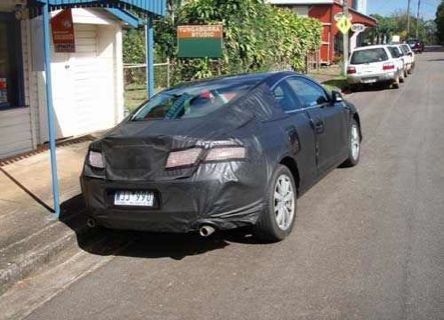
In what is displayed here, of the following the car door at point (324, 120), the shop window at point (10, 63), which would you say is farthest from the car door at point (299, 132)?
the shop window at point (10, 63)

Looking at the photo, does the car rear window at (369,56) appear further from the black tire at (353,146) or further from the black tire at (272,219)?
the black tire at (272,219)

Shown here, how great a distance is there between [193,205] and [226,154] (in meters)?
0.51

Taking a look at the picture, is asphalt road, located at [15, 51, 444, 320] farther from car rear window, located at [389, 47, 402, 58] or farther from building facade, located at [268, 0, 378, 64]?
building facade, located at [268, 0, 378, 64]

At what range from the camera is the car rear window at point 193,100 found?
579cm

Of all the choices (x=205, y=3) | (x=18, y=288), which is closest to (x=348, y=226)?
(x=18, y=288)

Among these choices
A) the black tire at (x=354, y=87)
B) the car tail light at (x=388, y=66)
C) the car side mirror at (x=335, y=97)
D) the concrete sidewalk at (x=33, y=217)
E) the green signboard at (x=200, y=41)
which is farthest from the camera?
the black tire at (x=354, y=87)

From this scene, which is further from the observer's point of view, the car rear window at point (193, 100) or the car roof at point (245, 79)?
the car roof at point (245, 79)

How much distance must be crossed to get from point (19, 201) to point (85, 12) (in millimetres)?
5012

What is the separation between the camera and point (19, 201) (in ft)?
22.6

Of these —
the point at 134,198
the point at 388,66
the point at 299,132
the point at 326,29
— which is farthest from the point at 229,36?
the point at 326,29

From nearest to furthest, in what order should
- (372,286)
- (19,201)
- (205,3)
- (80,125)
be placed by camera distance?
(372,286), (19,201), (80,125), (205,3)

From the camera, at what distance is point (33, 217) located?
629cm

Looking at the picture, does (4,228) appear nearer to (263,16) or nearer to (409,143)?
(409,143)

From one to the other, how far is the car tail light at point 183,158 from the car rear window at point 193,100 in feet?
2.25
